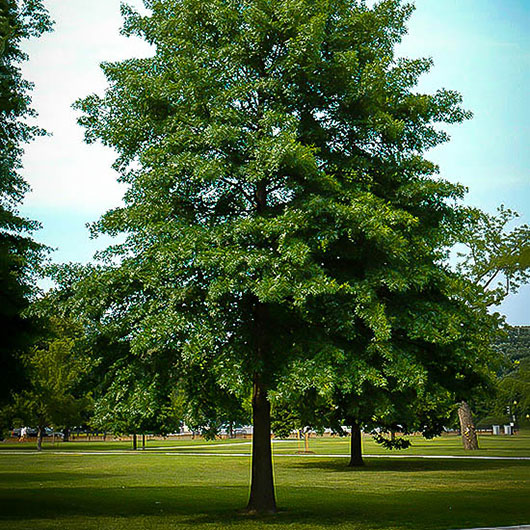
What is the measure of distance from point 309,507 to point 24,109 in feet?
46.5

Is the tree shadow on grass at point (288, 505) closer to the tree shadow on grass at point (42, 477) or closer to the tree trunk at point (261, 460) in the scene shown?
the tree trunk at point (261, 460)

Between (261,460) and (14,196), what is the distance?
35.9ft

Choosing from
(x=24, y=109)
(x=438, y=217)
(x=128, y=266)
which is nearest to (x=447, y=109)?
(x=438, y=217)

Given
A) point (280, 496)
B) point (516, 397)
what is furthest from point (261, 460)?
point (516, 397)

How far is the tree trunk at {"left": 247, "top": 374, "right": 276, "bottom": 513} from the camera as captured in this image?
57.8 ft

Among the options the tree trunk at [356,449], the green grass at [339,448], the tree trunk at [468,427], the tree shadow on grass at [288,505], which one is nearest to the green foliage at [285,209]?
the tree shadow on grass at [288,505]

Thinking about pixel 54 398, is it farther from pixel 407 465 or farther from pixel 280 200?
pixel 280 200

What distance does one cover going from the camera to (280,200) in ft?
58.3

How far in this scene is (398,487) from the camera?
25.0m

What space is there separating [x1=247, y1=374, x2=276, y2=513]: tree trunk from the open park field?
0.56 m

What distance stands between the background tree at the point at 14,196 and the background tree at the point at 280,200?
2.91 meters

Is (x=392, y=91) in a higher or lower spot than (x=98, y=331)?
higher

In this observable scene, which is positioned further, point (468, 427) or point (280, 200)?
point (468, 427)

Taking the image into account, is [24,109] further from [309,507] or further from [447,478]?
[447,478]
